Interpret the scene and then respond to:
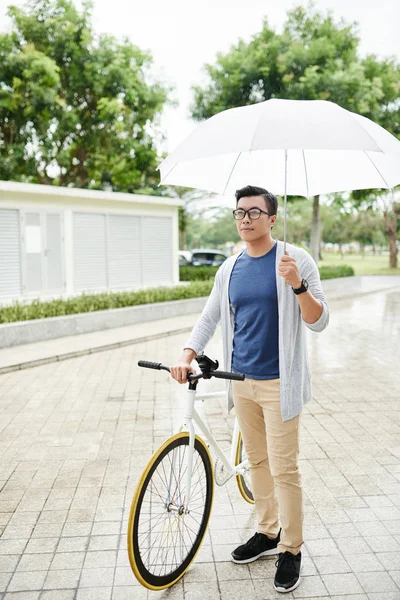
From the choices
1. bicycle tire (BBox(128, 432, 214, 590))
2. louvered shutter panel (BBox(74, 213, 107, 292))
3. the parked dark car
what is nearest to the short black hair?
bicycle tire (BBox(128, 432, 214, 590))

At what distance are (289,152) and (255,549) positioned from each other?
2.40 metres

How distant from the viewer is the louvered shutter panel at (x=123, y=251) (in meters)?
18.4

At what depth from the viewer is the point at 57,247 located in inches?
663

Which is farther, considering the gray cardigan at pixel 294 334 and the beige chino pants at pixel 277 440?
the beige chino pants at pixel 277 440

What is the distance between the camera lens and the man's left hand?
8.88 ft

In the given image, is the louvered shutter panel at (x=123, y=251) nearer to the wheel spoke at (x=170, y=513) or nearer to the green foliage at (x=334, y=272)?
the green foliage at (x=334, y=272)

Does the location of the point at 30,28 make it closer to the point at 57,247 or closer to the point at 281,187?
the point at 57,247

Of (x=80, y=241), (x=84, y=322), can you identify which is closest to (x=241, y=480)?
(x=84, y=322)

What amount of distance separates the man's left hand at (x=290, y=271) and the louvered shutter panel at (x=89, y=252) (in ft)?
49.5

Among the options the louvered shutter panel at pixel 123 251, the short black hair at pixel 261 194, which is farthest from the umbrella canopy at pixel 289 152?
the louvered shutter panel at pixel 123 251

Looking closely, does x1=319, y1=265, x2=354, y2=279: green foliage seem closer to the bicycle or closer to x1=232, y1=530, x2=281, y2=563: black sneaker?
x1=232, y1=530, x2=281, y2=563: black sneaker

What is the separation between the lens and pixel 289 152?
386 centimetres

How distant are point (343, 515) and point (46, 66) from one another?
19.3 metres

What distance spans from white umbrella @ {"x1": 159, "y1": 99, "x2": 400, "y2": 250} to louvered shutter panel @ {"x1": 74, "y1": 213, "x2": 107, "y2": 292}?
45.6 feet
